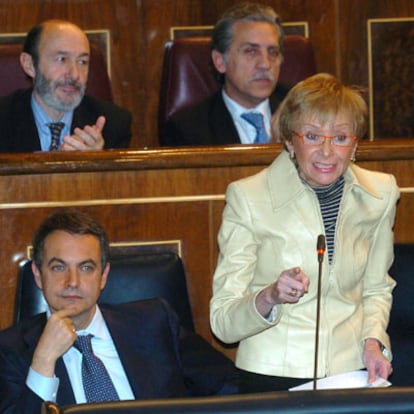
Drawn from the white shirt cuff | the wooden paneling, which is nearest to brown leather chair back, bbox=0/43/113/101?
the wooden paneling

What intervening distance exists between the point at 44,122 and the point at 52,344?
1.26 m

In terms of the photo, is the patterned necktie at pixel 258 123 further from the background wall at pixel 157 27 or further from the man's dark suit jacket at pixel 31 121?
the background wall at pixel 157 27

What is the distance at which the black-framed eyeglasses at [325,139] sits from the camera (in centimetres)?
251

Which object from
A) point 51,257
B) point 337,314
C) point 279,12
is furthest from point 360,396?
point 279,12

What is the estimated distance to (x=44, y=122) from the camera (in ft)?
11.5

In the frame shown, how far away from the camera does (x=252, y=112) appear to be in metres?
3.70

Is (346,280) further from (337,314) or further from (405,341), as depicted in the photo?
(405,341)

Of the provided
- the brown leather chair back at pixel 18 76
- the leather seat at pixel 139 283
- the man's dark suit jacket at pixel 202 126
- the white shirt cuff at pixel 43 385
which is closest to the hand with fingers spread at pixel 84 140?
the man's dark suit jacket at pixel 202 126

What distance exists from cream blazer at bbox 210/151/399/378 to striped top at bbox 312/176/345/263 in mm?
15

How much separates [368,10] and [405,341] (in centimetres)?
196

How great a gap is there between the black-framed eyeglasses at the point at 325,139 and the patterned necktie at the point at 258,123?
1121mm

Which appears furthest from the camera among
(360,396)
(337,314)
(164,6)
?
(164,6)

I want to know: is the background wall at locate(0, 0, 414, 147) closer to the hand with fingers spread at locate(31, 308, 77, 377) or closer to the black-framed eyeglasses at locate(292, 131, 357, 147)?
the black-framed eyeglasses at locate(292, 131, 357, 147)

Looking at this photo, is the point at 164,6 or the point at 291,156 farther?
the point at 164,6
